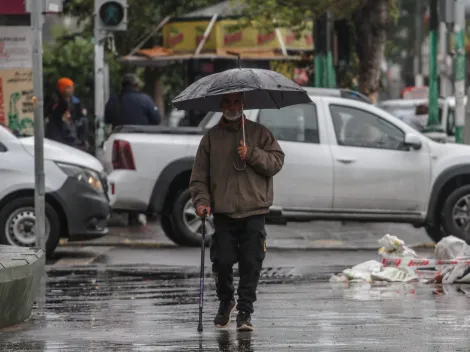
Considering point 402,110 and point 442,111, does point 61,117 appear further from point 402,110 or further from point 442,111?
point 402,110

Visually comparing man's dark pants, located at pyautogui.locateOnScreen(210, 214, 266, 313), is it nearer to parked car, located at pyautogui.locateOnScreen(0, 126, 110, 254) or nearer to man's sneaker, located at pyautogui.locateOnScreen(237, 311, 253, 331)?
man's sneaker, located at pyautogui.locateOnScreen(237, 311, 253, 331)

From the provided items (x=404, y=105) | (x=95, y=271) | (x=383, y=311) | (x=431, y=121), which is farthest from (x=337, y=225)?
(x=404, y=105)

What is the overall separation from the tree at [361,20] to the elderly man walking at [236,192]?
13.7m

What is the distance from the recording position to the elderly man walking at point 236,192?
970cm

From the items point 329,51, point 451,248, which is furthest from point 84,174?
point 329,51

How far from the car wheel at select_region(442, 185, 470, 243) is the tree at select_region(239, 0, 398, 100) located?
6698mm

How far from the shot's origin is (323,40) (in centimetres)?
2406

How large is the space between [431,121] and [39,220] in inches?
383

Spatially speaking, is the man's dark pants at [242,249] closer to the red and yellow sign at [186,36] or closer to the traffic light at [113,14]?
the traffic light at [113,14]

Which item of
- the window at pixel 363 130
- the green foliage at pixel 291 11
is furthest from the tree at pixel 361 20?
the window at pixel 363 130

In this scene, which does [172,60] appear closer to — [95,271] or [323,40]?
[323,40]

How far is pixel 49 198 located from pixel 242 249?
239 inches

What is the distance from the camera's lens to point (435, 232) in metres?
17.7

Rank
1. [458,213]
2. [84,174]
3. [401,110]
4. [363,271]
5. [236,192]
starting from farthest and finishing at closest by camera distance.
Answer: [401,110] < [458,213] < [84,174] < [363,271] < [236,192]
